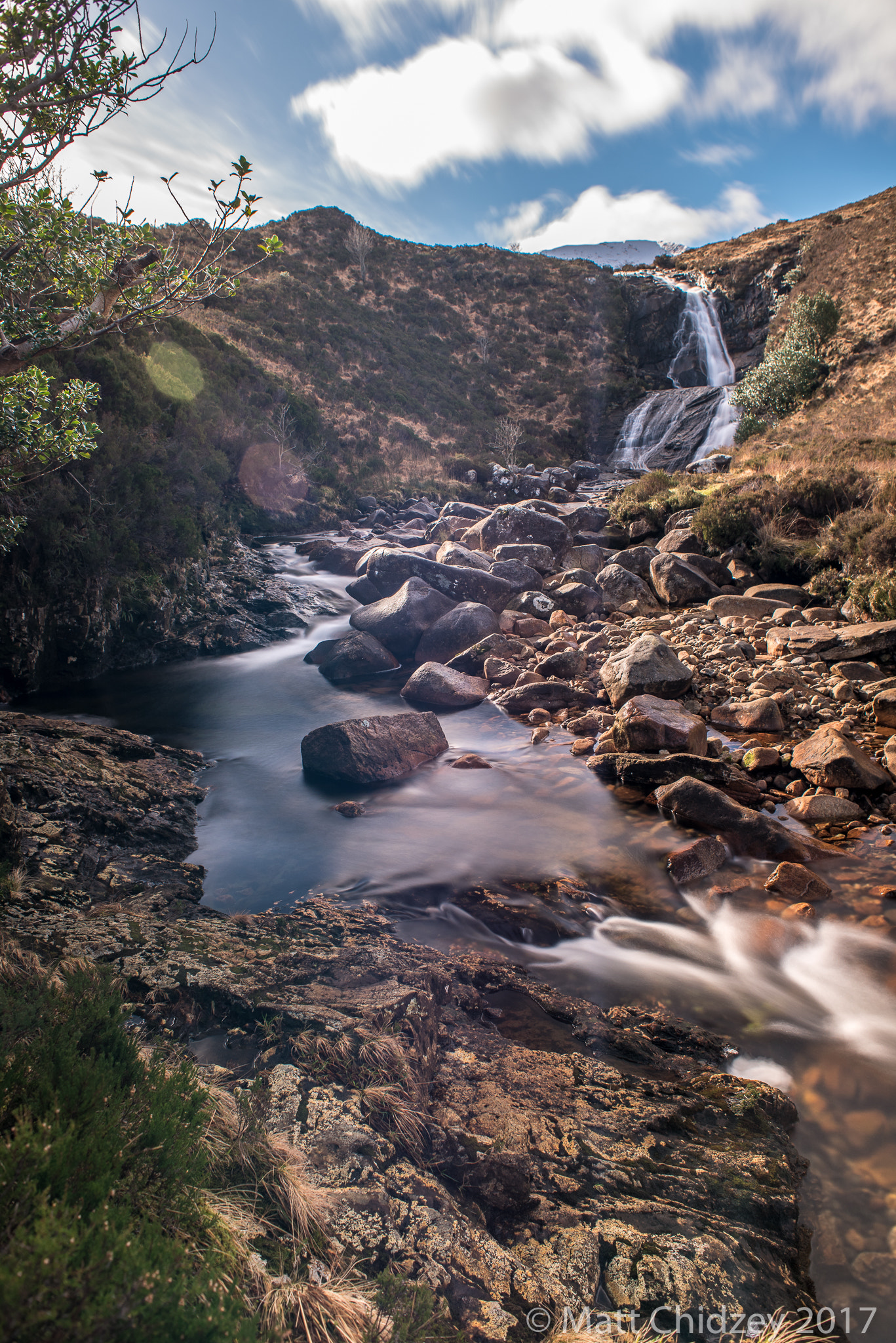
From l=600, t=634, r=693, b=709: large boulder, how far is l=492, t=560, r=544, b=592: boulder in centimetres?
528

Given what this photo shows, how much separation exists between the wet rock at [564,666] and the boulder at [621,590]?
3118mm

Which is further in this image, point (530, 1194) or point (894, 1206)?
point (894, 1206)

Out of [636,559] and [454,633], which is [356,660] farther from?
[636,559]

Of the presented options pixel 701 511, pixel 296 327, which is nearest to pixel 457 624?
pixel 701 511

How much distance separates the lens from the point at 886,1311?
2.52m

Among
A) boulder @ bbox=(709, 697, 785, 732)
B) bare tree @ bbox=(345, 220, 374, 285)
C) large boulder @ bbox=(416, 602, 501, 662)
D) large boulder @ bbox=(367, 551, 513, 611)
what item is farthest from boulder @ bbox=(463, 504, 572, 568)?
bare tree @ bbox=(345, 220, 374, 285)

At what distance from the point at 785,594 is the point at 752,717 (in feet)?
15.1

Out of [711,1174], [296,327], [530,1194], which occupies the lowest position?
[711,1174]

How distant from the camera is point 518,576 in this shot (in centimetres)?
1430

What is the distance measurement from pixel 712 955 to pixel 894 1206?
1996 millimetres

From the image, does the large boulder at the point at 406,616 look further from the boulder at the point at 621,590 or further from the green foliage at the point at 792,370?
the green foliage at the point at 792,370

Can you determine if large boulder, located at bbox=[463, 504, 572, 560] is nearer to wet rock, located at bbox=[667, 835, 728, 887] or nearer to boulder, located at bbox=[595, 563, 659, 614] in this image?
boulder, located at bbox=[595, 563, 659, 614]

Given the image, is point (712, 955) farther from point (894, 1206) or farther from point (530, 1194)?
point (530, 1194)

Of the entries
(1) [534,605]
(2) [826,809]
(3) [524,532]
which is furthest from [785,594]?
(3) [524,532]
